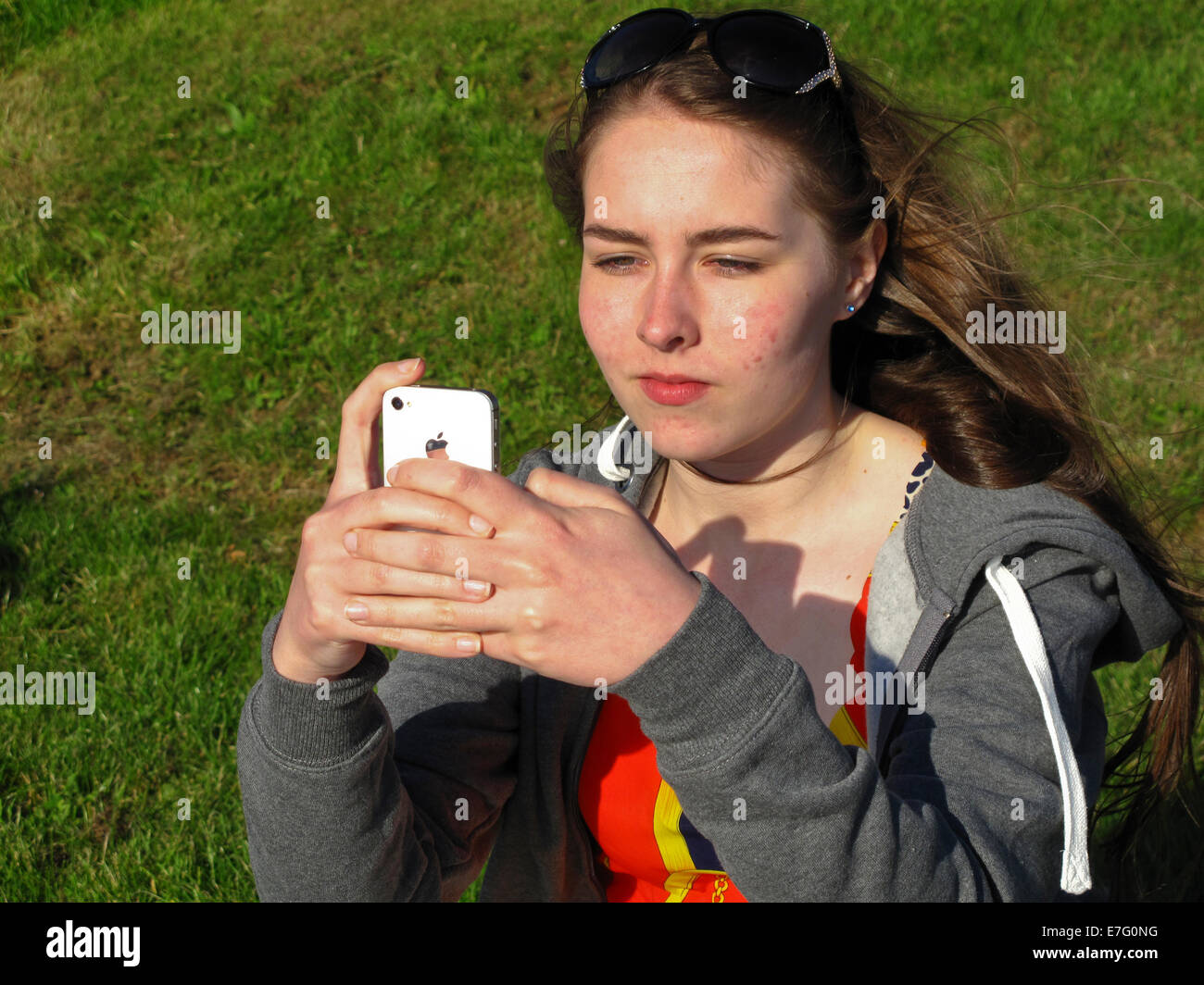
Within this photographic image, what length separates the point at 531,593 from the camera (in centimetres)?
200

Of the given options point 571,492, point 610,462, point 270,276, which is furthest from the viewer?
point 270,276

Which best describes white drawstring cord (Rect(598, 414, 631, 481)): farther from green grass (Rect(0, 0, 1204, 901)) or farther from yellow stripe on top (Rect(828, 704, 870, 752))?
green grass (Rect(0, 0, 1204, 901))

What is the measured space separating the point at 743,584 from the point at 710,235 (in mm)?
899

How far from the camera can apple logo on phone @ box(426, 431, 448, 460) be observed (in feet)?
7.98

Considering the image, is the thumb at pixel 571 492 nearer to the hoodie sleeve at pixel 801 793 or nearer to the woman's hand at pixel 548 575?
the woman's hand at pixel 548 575

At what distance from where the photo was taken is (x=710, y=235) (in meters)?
2.72

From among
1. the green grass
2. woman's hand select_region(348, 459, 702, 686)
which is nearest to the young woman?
woman's hand select_region(348, 459, 702, 686)

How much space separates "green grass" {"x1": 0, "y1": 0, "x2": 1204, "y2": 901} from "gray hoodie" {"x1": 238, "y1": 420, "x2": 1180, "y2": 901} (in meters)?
1.77

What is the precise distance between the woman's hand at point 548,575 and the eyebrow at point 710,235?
33.9 inches

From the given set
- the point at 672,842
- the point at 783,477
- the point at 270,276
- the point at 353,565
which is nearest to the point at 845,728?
the point at 672,842

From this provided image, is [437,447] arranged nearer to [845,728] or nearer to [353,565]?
[353,565]

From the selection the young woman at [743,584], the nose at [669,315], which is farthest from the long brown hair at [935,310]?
the nose at [669,315]

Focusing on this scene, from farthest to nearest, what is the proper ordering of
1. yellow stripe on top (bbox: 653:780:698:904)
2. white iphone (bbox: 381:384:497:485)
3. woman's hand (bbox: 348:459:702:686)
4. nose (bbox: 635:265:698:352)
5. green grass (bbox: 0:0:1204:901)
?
green grass (bbox: 0:0:1204:901), yellow stripe on top (bbox: 653:780:698:904), nose (bbox: 635:265:698:352), white iphone (bbox: 381:384:497:485), woman's hand (bbox: 348:459:702:686)
